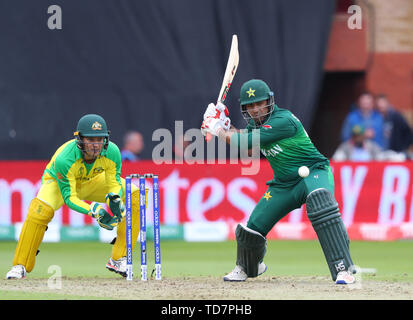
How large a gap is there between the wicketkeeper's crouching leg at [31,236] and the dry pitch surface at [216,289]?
0.52 ft

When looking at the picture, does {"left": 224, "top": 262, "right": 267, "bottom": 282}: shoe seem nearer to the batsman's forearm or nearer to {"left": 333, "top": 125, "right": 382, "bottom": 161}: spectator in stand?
the batsman's forearm

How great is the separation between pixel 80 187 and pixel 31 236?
63 centimetres

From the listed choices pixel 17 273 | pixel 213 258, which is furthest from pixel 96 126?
pixel 213 258

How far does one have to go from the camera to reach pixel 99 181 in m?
8.72

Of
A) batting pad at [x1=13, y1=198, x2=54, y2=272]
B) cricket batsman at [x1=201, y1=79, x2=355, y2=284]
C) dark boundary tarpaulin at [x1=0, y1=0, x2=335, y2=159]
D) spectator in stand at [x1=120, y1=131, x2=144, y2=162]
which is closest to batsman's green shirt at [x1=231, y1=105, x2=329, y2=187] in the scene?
cricket batsman at [x1=201, y1=79, x2=355, y2=284]

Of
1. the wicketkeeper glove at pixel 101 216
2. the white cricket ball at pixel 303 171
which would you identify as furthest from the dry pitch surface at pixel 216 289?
the white cricket ball at pixel 303 171

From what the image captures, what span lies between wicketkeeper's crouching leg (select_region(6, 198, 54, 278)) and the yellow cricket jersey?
0.30 meters

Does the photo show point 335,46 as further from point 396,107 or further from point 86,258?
point 86,258

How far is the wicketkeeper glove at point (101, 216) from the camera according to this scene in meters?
8.01

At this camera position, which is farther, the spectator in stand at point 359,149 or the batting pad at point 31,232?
the spectator in stand at point 359,149

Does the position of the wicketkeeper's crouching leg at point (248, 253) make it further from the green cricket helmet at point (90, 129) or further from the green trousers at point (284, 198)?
the green cricket helmet at point (90, 129)

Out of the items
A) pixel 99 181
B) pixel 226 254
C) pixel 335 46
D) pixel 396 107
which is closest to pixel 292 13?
pixel 335 46

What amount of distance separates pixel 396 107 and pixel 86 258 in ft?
25.0

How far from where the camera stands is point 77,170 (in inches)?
335
